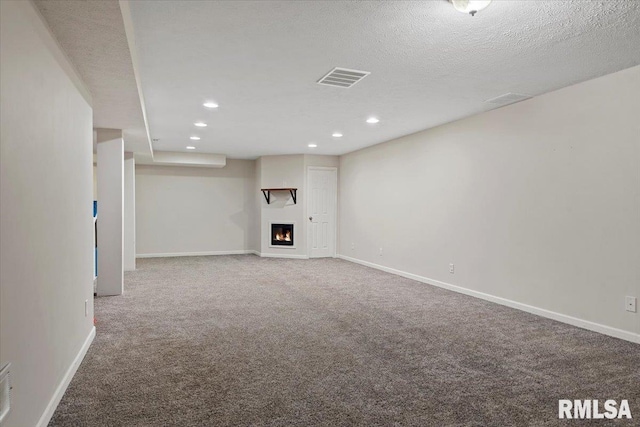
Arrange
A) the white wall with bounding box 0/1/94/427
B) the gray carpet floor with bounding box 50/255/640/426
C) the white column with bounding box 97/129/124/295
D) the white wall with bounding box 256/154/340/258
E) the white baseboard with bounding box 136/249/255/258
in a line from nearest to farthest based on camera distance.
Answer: the white wall with bounding box 0/1/94/427 → the gray carpet floor with bounding box 50/255/640/426 → the white column with bounding box 97/129/124/295 → the white wall with bounding box 256/154/340/258 → the white baseboard with bounding box 136/249/255/258

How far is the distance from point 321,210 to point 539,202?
5.46 metres

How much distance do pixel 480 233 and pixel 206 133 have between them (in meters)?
4.63

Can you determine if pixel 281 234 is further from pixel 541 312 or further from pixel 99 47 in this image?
pixel 99 47

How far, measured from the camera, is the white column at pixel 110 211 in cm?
525

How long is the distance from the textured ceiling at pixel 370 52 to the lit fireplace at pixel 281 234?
438 centimetres

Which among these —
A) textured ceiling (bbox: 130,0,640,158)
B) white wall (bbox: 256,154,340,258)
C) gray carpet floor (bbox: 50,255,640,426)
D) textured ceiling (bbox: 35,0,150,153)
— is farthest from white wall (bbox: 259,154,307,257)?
textured ceiling (bbox: 35,0,150,153)

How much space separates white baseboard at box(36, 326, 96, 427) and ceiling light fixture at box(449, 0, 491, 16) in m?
3.29

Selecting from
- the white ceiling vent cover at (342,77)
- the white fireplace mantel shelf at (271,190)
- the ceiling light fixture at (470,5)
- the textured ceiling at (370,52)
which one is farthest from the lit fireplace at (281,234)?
the ceiling light fixture at (470,5)

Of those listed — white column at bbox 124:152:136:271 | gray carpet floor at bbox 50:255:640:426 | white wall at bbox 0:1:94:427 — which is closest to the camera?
white wall at bbox 0:1:94:427

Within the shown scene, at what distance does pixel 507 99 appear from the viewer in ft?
14.9

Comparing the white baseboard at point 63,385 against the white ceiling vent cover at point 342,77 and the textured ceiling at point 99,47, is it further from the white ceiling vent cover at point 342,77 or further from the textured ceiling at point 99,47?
the white ceiling vent cover at point 342,77

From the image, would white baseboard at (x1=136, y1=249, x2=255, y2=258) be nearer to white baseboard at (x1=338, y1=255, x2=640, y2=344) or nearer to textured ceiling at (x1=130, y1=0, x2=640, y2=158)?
white baseboard at (x1=338, y1=255, x2=640, y2=344)

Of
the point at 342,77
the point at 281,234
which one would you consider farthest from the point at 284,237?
the point at 342,77

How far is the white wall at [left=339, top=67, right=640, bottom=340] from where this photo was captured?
365cm
